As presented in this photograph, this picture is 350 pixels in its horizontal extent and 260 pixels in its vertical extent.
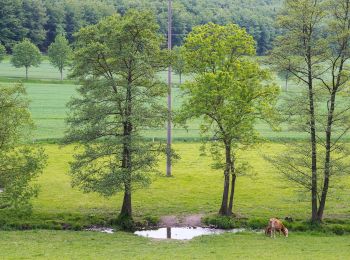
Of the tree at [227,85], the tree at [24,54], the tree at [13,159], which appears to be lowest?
the tree at [13,159]

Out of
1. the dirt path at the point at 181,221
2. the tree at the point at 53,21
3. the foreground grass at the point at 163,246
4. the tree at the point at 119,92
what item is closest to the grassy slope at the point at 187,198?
the dirt path at the point at 181,221

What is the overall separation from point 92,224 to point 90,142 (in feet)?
18.6

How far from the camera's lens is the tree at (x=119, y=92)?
113 feet

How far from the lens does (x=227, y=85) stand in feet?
119

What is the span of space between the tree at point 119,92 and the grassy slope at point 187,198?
4300mm

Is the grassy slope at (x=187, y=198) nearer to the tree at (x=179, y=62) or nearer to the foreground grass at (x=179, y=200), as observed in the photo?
the foreground grass at (x=179, y=200)

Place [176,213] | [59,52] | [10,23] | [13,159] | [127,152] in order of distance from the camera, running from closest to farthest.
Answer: [13,159]
[127,152]
[176,213]
[59,52]
[10,23]

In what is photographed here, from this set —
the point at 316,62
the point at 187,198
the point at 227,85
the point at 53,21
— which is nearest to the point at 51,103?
the point at 187,198

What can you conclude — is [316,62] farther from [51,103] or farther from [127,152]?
[51,103]

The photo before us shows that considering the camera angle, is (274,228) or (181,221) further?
(181,221)

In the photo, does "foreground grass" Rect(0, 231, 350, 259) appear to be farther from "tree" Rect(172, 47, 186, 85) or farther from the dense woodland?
the dense woodland

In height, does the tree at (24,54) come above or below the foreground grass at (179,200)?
above

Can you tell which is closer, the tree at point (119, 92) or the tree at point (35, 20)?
the tree at point (119, 92)

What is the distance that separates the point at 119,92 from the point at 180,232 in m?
10.4
